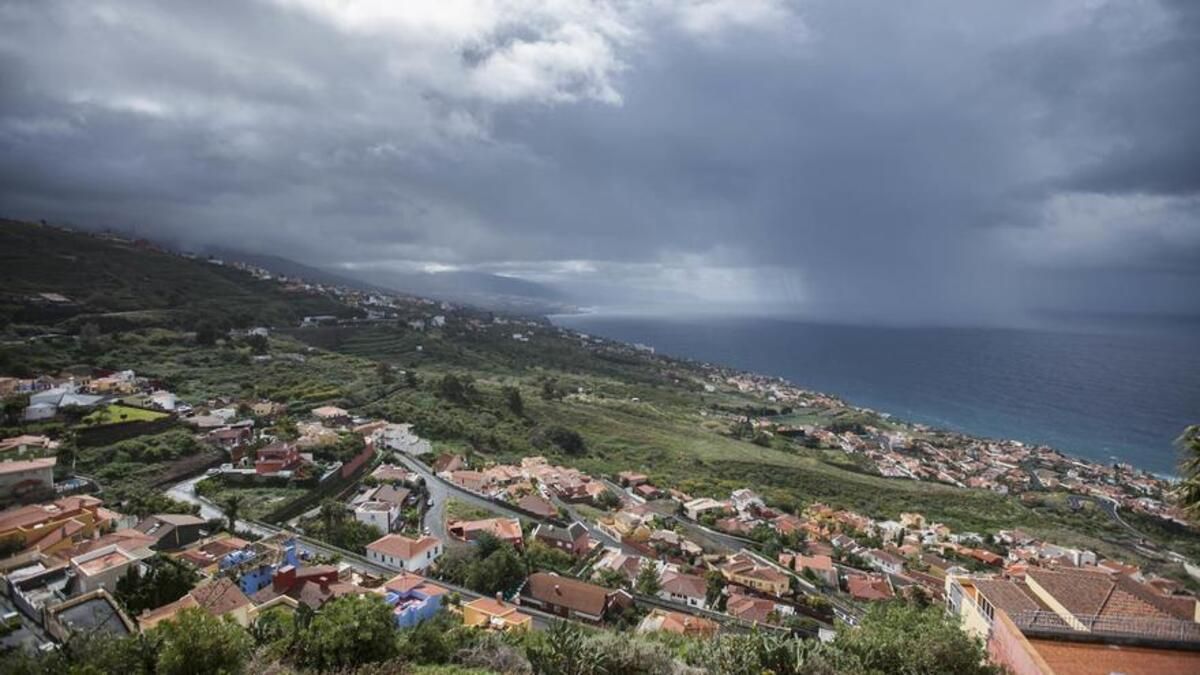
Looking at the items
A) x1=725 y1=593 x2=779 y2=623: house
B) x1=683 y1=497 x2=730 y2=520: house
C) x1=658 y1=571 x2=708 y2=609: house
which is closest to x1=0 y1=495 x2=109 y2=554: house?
x1=658 y1=571 x2=708 y2=609: house

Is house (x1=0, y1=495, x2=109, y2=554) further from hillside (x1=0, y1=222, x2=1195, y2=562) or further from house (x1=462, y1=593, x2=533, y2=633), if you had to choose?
hillside (x1=0, y1=222, x2=1195, y2=562)

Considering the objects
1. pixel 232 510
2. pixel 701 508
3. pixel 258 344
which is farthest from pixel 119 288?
pixel 701 508

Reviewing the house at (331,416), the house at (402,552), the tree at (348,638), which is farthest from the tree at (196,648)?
the house at (331,416)

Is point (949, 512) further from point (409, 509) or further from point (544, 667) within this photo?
point (544, 667)

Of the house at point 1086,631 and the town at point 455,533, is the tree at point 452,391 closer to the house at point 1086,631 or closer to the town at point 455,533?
the town at point 455,533

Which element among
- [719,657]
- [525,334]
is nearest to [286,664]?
[719,657]

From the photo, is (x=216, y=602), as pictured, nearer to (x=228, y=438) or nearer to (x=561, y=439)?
(x=228, y=438)
